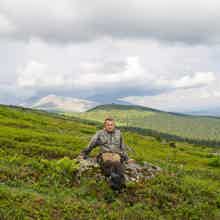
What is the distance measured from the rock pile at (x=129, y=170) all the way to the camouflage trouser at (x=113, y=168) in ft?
7.70

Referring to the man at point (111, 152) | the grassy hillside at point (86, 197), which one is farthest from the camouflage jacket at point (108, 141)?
the grassy hillside at point (86, 197)

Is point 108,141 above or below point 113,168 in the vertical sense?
above

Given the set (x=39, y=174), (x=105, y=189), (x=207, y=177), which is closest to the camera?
(x=105, y=189)

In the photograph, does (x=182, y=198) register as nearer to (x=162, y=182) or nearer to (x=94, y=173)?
(x=162, y=182)

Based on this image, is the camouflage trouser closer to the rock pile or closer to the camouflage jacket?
the camouflage jacket

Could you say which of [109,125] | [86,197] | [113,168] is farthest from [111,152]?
[86,197]

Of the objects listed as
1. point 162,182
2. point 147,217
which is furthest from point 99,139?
point 162,182

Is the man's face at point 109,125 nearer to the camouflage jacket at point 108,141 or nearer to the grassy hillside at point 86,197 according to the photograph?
the camouflage jacket at point 108,141

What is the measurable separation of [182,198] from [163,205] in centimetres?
246

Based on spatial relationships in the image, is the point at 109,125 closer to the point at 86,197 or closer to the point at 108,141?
the point at 108,141

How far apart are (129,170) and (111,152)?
5.39 m

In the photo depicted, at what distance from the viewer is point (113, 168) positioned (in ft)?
65.9

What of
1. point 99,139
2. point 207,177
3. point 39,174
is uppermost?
point 99,139

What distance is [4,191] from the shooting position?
17.4 meters
